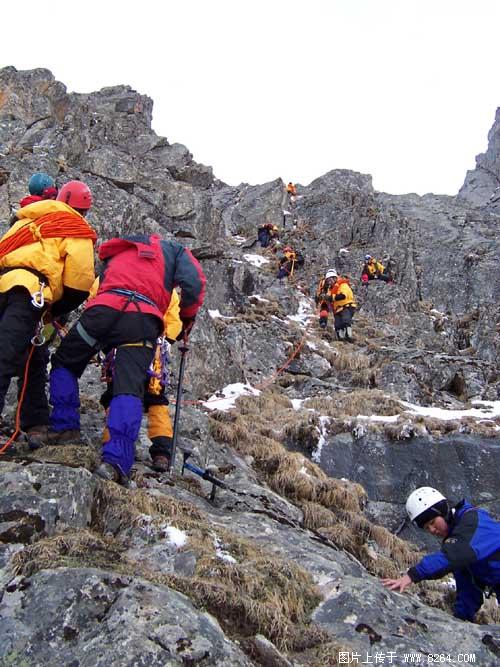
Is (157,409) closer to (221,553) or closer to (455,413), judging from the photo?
(221,553)

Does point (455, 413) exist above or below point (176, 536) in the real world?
above

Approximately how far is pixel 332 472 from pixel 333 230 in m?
22.2

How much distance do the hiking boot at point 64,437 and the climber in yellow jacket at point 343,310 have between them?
14401 millimetres

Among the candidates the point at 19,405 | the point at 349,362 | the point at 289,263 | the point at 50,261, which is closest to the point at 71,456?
the point at 19,405

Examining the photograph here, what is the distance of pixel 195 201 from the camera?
922 inches

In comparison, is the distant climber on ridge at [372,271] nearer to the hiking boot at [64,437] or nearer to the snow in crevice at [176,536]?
the hiking boot at [64,437]

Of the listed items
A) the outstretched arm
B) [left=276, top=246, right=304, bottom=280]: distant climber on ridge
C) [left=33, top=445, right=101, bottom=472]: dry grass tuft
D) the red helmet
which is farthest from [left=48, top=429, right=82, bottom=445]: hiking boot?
[left=276, top=246, right=304, bottom=280]: distant climber on ridge

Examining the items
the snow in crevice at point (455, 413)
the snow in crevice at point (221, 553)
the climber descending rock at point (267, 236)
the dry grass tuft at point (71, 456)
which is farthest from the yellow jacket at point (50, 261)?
the climber descending rock at point (267, 236)

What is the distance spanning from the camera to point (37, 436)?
552 cm

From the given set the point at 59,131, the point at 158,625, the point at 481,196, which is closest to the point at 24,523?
the point at 158,625

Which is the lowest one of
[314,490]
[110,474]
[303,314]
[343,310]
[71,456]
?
[314,490]

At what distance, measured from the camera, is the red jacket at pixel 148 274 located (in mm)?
5695

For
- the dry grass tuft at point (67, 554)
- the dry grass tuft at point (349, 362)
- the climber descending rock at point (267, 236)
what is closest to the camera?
the dry grass tuft at point (67, 554)

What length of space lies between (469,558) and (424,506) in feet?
2.18
